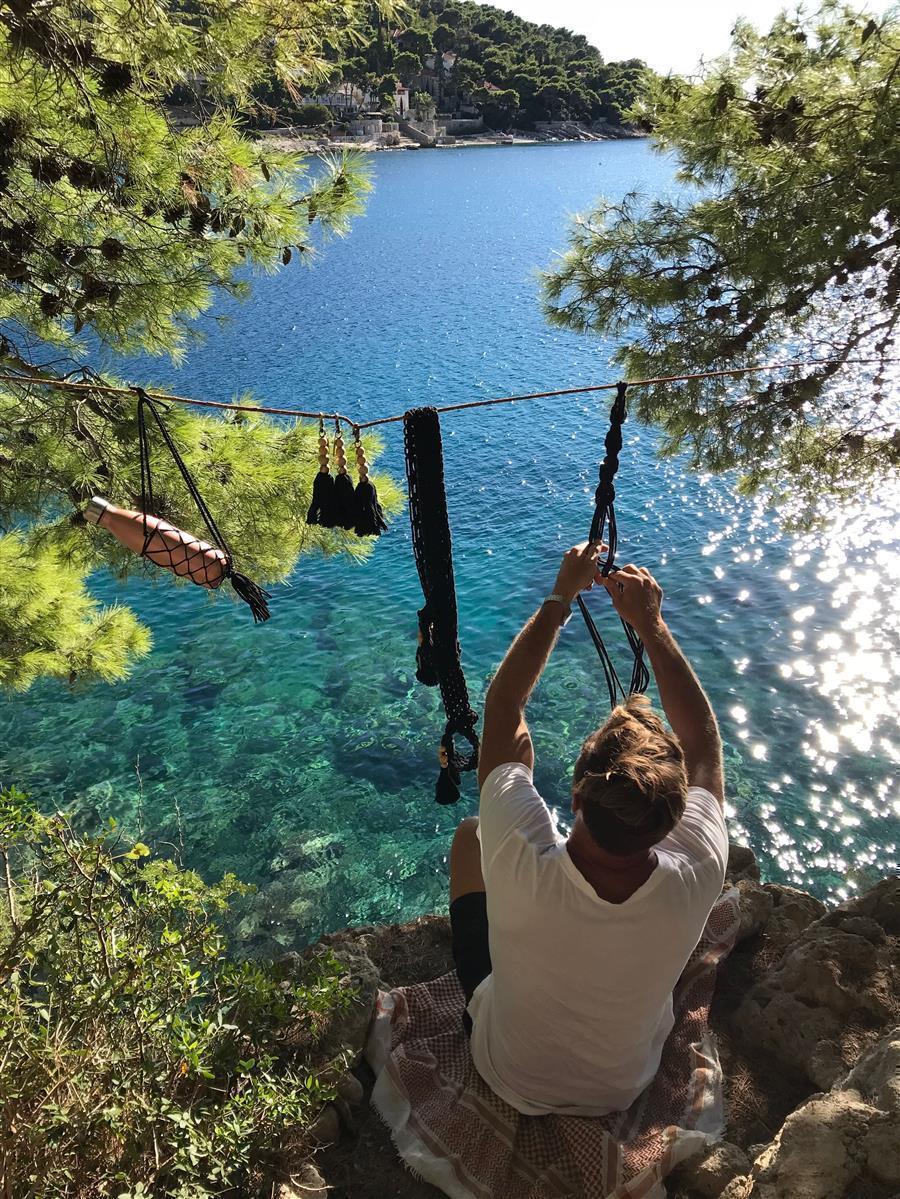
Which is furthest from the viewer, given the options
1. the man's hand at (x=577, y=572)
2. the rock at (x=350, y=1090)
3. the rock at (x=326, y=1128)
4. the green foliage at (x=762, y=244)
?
the green foliage at (x=762, y=244)

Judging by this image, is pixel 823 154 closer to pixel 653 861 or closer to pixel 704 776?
pixel 704 776

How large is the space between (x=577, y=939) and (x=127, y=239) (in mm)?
3828

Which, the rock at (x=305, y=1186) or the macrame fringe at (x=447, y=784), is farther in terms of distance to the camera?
the macrame fringe at (x=447, y=784)

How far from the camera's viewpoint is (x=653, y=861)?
1574 mm

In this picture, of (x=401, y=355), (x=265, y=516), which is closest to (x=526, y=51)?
(x=401, y=355)

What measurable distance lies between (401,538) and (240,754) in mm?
4447

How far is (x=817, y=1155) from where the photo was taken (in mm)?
1776

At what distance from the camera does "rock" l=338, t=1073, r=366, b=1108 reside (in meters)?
2.40

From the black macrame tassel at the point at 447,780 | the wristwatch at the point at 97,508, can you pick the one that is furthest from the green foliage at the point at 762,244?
the wristwatch at the point at 97,508

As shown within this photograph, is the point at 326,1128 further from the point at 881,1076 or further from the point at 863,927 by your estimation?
the point at 863,927

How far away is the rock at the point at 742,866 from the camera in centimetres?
411

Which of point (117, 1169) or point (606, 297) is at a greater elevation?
point (606, 297)

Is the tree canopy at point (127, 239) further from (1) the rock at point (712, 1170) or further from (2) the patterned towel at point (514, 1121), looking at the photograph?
(1) the rock at point (712, 1170)

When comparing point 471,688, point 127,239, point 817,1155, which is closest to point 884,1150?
point 817,1155
